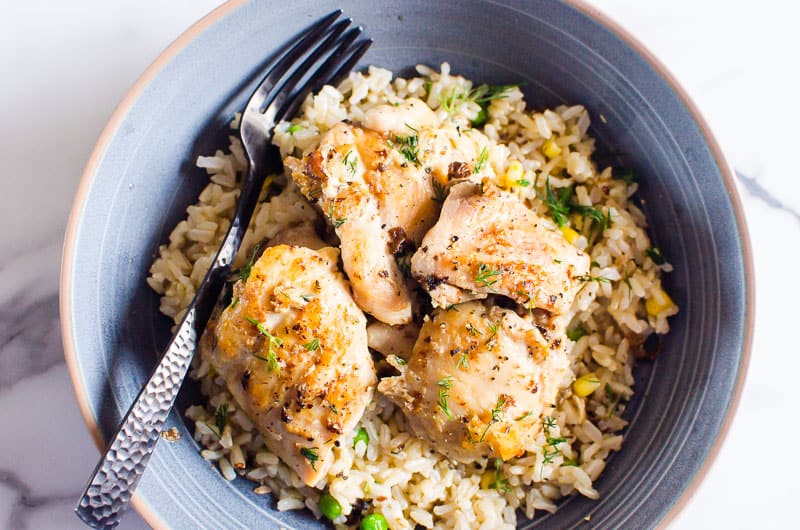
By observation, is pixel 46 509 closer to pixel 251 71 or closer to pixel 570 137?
pixel 251 71

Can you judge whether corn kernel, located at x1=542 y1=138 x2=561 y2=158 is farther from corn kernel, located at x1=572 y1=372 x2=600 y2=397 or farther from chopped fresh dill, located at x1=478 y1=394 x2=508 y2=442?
chopped fresh dill, located at x1=478 y1=394 x2=508 y2=442

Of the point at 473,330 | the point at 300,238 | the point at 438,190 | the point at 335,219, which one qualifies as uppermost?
the point at 438,190

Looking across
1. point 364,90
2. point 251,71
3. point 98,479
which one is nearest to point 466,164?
point 364,90

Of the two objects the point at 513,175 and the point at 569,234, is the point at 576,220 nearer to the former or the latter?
the point at 569,234

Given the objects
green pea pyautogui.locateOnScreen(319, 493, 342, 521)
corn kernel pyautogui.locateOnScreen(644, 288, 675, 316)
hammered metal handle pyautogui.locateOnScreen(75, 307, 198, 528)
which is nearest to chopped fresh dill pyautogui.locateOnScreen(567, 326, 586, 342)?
corn kernel pyautogui.locateOnScreen(644, 288, 675, 316)

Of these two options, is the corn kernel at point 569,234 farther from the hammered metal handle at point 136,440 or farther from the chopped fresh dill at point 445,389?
the hammered metal handle at point 136,440

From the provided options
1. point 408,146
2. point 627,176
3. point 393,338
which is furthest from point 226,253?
point 627,176
